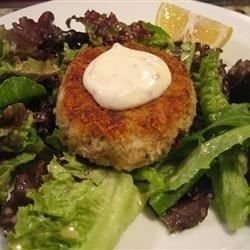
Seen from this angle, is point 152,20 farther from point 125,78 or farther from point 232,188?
point 232,188

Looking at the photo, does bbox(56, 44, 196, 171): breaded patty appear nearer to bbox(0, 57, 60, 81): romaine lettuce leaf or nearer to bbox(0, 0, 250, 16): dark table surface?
bbox(0, 57, 60, 81): romaine lettuce leaf

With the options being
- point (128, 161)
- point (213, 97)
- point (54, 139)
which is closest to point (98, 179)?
point (128, 161)

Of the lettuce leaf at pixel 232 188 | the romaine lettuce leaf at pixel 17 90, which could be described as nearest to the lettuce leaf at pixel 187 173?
the lettuce leaf at pixel 232 188

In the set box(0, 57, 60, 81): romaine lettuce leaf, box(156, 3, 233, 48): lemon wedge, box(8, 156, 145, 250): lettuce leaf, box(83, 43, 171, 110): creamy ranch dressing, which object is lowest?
box(8, 156, 145, 250): lettuce leaf

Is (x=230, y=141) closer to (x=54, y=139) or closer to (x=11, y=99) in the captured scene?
(x=54, y=139)

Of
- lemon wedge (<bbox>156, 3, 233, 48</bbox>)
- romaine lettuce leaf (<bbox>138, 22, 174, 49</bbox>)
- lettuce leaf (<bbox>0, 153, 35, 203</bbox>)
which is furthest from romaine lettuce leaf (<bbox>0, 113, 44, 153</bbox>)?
lemon wedge (<bbox>156, 3, 233, 48</bbox>)

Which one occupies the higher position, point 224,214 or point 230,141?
point 230,141

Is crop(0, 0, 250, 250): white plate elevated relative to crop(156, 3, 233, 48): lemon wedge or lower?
lower
